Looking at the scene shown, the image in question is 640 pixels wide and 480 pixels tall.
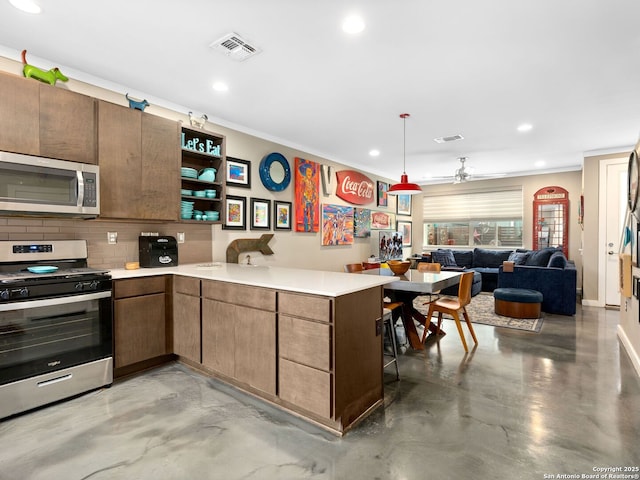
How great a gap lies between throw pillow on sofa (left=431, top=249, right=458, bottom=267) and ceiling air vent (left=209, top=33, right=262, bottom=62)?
658 centimetres

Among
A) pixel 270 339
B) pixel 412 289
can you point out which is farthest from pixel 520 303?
pixel 270 339

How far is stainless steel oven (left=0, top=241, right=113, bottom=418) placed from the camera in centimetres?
235

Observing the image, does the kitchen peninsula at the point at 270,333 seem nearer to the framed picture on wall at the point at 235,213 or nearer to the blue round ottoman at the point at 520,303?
the framed picture on wall at the point at 235,213

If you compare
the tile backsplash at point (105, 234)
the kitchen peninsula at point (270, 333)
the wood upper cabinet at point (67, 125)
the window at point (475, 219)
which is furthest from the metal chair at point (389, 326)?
the window at point (475, 219)

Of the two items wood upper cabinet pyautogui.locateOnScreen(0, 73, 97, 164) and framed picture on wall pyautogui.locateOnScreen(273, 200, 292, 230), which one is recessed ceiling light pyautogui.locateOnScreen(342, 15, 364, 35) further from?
framed picture on wall pyautogui.locateOnScreen(273, 200, 292, 230)

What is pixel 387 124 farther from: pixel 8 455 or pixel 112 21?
pixel 8 455

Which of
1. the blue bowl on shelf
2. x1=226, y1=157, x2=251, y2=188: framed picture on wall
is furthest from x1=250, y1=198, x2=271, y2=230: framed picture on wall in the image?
the blue bowl on shelf

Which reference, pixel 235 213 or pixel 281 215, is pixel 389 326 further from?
pixel 281 215

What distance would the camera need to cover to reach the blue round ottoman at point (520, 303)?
5.05 metres

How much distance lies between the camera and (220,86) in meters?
3.43

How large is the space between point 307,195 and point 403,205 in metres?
4.09

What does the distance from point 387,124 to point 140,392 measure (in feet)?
13.5

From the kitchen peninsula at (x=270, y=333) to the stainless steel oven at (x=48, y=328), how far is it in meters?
0.17

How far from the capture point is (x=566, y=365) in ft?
10.8
